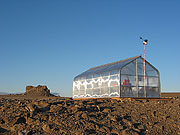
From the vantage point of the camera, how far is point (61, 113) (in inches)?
436

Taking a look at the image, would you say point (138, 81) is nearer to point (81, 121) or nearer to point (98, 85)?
point (98, 85)

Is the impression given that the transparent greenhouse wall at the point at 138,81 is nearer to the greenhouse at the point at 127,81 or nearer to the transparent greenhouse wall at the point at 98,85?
the greenhouse at the point at 127,81

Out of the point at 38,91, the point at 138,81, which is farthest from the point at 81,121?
the point at 38,91

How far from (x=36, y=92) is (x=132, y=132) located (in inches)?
1314

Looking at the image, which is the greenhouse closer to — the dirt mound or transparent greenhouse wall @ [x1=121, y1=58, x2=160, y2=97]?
transparent greenhouse wall @ [x1=121, y1=58, x2=160, y2=97]

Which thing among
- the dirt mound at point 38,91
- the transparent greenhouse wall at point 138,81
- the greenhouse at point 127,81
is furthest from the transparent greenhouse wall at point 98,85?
the dirt mound at point 38,91

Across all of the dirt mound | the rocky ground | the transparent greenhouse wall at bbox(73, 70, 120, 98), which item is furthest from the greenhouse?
the dirt mound

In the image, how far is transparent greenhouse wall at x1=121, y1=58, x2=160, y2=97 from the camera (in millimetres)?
23938

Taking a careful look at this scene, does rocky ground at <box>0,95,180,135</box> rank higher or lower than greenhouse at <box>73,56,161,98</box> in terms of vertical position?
lower

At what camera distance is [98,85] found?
26891 mm

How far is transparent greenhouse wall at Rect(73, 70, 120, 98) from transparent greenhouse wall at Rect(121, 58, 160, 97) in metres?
0.89

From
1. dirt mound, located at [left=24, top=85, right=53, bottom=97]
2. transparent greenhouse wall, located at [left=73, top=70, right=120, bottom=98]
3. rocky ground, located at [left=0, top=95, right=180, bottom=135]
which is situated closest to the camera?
rocky ground, located at [left=0, top=95, right=180, bottom=135]

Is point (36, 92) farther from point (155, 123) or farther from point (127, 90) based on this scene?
point (155, 123)

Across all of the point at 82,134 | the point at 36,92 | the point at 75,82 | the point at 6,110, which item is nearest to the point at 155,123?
the point at 82,134
